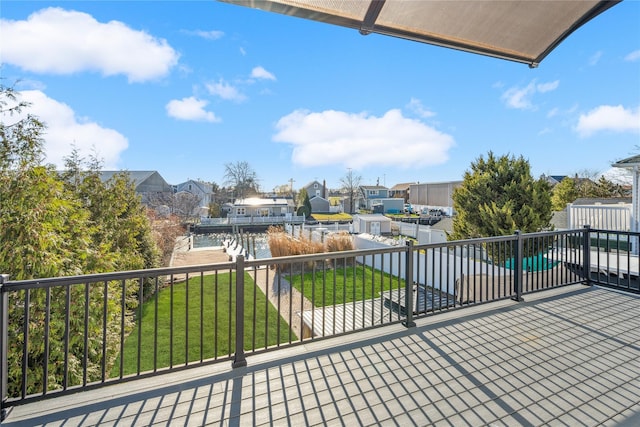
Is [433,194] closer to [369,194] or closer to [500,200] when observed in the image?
[369,194]

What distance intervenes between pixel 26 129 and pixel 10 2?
74.0 inches

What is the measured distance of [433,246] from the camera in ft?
10.2

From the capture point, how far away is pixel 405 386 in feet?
7.00

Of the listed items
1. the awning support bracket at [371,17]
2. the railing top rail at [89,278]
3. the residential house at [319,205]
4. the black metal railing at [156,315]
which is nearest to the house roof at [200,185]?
the residential house at [319,205]

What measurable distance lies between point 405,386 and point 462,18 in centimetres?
272

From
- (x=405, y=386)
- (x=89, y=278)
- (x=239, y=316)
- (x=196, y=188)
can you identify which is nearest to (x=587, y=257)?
(x=405, y=386)

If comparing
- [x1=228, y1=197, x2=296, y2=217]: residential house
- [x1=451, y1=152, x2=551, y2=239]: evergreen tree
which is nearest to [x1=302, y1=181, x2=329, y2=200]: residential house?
[x1=228, y1=197, x2=296, y2=217]: residential house

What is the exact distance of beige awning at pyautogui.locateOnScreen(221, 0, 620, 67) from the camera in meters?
1.99

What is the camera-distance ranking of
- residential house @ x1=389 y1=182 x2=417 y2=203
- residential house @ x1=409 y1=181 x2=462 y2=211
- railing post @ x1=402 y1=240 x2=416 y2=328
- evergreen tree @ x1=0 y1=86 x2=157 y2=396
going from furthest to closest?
residential house @ x1=389 y1=182 x2=417 y2=203, residential house @ x1=409 y1=181 x2=462 y2=211, railing post @ x1=402 y1=240 x2=416 y2=328, evergreen tree @ x1=0 y1=86 x2=157 y2=396

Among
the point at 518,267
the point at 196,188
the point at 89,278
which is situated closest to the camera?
the point at 89,278

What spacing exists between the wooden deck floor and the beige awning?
2.51 m

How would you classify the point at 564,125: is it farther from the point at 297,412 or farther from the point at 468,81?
the point at 297,412

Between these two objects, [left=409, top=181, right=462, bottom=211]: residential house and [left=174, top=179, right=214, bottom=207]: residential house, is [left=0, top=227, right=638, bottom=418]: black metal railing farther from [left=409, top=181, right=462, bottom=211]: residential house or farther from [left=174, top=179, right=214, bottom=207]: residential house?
[left=174, top=179, right=214, bottom=207]: residential house

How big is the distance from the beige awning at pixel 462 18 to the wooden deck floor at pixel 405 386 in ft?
8.22
